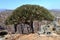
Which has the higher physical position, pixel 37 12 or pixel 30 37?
pixel 37 12

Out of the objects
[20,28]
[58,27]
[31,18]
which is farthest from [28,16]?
[58,27]

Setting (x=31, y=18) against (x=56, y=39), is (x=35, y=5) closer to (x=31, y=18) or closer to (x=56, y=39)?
(x=31, y=18)

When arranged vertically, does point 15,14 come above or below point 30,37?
above

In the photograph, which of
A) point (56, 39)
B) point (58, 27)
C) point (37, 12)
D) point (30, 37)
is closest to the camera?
point (56, 39)

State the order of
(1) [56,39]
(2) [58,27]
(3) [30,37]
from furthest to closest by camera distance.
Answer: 1. (2) [58,27]
2. (3) [30,37]
3. (1) [56,39]

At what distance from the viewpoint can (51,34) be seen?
2341cm

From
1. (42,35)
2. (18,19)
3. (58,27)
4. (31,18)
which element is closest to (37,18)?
(31,18)

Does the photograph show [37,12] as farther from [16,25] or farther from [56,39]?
[56,39]

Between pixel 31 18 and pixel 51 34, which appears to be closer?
pixel 51 34

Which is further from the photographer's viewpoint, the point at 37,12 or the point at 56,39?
the point at 37,12

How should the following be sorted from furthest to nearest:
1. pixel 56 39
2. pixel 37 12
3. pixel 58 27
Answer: pixel 37 12 → pixel 58 27 → pixel 56 39

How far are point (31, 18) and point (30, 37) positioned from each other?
438 inches

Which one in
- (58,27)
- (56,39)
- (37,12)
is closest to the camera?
(56,39)

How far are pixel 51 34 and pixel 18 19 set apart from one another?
41.0ft
